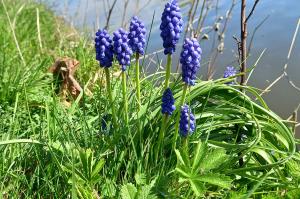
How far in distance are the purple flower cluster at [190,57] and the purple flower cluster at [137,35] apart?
1.10 ft

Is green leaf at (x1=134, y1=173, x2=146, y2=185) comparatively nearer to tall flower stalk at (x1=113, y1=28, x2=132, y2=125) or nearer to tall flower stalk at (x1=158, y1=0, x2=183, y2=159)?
tall flower stalk at (x1=158, y1=0, x2=183, y2=159)

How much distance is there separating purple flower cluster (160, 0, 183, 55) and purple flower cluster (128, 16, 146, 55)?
20 centimetres

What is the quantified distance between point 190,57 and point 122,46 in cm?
42

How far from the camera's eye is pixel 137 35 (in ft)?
8.24

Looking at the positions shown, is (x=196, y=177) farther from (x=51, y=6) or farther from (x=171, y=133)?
(x=51, y=6)

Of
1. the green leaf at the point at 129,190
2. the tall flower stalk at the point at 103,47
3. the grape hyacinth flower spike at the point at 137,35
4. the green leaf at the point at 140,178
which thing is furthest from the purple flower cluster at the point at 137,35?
the green leaf at the point at 129,190

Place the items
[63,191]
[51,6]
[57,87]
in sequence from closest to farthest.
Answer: [63,191] < [57,87] < [51,6]

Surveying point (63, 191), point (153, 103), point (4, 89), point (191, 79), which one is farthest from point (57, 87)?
point (191, 79)

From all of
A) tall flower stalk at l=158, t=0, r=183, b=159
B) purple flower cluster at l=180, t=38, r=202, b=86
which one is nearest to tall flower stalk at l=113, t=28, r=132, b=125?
tall flower stalk at l=158, t=0, r=183, b=159

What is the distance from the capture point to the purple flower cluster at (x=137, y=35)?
8.15ft

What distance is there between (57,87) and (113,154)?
183 centimetres

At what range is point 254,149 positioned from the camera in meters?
2.52

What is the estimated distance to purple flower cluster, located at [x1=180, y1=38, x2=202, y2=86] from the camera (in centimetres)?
221

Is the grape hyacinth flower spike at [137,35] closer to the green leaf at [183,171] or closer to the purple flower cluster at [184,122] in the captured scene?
the purple flower cluster at [184,122]
